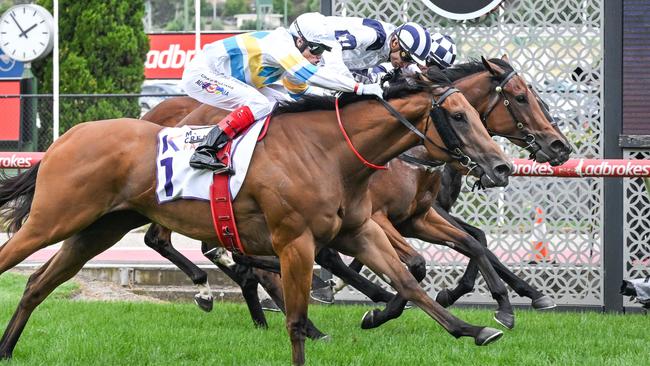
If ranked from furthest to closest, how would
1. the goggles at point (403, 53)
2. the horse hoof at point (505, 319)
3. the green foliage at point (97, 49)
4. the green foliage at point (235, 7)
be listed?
the green foliage at point (235, 7) → the green foliage at point (97, 49) → the horse hoof at point (505, 319) → the goggles at point (403, 53)

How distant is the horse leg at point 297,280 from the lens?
5.93 meters

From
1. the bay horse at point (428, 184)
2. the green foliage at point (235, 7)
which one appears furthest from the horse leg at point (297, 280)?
the green foliage at point (235, 7)

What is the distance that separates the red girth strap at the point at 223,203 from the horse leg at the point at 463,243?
206 centimetres

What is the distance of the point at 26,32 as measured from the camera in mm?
17156

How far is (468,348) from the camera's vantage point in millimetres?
6797

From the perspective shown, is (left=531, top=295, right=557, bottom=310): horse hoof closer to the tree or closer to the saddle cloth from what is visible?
the saddle cloth

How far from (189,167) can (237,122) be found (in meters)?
0.35

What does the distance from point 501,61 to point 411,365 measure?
7.93 feet

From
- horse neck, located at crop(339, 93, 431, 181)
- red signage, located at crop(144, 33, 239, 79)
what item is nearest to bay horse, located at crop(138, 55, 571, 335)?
horse neck, located at crop(339, 93, 431, 181)

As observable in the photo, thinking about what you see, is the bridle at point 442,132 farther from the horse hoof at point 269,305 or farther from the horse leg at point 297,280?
the horse hoof at point 269,305

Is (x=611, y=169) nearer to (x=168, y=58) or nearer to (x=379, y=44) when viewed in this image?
(x=379, y=44)

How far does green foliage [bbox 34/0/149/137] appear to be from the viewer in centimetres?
1773

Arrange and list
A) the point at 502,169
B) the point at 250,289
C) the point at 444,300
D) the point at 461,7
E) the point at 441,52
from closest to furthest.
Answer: the point at 502,169 < the point at 441,52 < the point at 250,289 < the point at 444,300 < the point at 461,7

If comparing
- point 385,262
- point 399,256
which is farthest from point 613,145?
point 385,262
